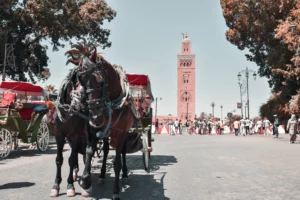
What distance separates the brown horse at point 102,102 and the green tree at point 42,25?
19.2m

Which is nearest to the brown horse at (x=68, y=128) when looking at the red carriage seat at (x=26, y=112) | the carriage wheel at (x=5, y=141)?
the carriage wheel at (x=5, y=141)

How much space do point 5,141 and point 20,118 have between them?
113 cm

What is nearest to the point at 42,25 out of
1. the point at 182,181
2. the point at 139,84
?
the point at 139,84

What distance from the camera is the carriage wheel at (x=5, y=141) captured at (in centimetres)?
1117

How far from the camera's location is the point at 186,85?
435ft

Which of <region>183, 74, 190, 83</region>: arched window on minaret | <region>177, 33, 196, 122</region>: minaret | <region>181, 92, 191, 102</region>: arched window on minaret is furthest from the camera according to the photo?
<region>183, 74, 190, 83</region>: arched window on minaret

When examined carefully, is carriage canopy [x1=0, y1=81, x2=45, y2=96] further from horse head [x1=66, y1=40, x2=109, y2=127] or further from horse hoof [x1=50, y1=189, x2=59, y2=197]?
horse head [x1=66, y1=40, x2=109, y2=127]

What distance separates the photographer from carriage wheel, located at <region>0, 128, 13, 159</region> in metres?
11.2

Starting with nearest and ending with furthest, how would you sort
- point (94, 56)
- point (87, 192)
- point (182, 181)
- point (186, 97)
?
1. point (94, 56)
2. point (87, 192)
3. point (182, 181)
4. point (186, 97)

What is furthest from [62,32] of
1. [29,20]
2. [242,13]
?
[242,13]

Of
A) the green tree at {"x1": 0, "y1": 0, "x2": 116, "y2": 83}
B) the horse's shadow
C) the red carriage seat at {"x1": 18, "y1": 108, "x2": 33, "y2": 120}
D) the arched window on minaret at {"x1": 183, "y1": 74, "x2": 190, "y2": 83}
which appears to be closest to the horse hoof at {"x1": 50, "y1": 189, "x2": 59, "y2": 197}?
the horse's shadow

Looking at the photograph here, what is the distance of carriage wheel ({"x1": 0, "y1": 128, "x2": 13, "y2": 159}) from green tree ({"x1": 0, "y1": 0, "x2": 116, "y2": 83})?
13.2 metres

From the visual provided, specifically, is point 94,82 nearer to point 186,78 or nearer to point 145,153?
point 145,153

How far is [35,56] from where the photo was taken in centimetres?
3125
